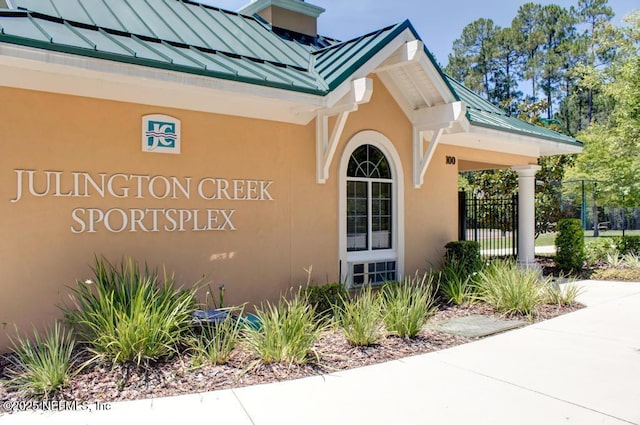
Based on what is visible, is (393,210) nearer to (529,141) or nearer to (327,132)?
(327,132)

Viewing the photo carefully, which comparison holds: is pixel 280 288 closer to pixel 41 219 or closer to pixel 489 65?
pixel 41 219

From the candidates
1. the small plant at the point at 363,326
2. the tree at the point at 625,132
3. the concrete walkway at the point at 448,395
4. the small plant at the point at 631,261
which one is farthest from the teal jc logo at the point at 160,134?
the tree at the point at 625,132

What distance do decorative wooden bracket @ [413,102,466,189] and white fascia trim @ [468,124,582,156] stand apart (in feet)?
2.08

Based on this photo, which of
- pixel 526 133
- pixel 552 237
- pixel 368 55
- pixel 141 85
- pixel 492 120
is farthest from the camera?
pixel 552 237

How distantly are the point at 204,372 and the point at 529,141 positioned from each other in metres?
9.37

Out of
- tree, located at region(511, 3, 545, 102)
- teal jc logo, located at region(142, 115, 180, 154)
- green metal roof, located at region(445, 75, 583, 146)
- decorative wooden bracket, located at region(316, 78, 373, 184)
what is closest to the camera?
teal jc logo, located at region(142, 115, 180, 154)

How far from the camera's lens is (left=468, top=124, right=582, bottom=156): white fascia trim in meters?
10.1

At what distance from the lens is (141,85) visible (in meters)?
6.16

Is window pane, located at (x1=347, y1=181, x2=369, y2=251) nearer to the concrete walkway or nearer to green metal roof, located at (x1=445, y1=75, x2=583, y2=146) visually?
green metal roof, located at (x1=445, y1=75, x2=583, y2=146)

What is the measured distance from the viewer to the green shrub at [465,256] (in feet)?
33.4

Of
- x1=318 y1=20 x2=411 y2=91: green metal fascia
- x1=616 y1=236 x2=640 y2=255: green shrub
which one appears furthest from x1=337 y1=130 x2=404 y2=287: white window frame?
x1=616 y1=236 x2=640 y2=255: green shrub

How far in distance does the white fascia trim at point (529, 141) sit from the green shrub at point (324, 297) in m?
4.37

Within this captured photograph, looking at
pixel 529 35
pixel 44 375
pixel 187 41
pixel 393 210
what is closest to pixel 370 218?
pixel 393 210

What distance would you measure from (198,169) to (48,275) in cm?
242
